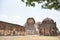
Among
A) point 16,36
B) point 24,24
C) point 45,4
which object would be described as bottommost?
point 16,36

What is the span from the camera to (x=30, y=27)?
2994 mm

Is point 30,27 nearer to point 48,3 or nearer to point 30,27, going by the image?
point 30,27

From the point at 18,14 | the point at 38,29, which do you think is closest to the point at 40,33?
the point at 38,29

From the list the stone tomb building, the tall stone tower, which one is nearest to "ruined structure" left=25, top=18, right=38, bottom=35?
the tall stone tower

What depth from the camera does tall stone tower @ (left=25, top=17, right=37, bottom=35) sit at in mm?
2986

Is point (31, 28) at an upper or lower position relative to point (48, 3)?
lower

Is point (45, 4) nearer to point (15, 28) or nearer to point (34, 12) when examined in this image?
point (34, 12)

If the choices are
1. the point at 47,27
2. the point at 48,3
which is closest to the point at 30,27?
the point at 47,27

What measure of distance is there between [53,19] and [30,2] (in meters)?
0.54

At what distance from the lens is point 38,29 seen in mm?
3012

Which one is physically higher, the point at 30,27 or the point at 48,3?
the point at 48,3

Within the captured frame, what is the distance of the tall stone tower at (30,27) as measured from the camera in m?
2.99

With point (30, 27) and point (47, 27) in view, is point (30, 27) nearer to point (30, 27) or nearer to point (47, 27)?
point (30, 27)

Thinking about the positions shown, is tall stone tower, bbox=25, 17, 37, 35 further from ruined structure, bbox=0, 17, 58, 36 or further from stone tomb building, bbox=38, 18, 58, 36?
stone tomb building, bbox=38, 18, 58, 36
